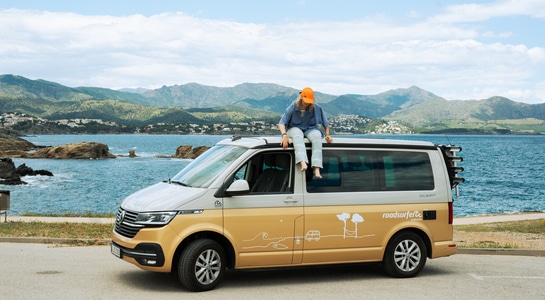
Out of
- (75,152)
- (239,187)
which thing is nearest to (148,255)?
(239,187)

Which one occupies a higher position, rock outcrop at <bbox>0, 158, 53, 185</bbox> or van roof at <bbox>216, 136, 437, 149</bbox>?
van roof at <bbox>216, 136, 437, 149</bbox>

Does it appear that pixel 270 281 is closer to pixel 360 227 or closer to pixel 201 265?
pixel 201 265

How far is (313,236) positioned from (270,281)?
3.27ft

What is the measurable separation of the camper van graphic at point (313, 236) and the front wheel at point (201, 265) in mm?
422

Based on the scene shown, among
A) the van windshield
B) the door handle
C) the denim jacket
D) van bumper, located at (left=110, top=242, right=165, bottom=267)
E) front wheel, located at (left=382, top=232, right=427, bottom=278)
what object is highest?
the denim jacket

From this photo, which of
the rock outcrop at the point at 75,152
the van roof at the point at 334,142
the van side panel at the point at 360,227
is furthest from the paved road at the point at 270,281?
the rock outcrop at the point at 75,152

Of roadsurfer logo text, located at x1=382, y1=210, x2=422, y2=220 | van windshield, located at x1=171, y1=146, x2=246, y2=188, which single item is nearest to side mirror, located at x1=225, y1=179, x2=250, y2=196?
van windshield, located at x1=171, y1=146, x2=246, y2=188

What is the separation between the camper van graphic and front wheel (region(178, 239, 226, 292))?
0.42 m

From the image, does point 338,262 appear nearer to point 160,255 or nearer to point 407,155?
point 407,155

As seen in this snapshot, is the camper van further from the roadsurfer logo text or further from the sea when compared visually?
the sea

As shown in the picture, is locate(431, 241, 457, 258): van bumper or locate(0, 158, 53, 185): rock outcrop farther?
locate(0, 158, 53, 185): rock outcrop

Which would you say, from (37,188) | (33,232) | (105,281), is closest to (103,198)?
(37,188)

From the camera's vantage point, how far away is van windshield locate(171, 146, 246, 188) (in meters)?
9.20

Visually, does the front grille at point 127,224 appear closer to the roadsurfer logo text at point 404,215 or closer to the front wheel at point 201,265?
the front wheel at point 201,265
